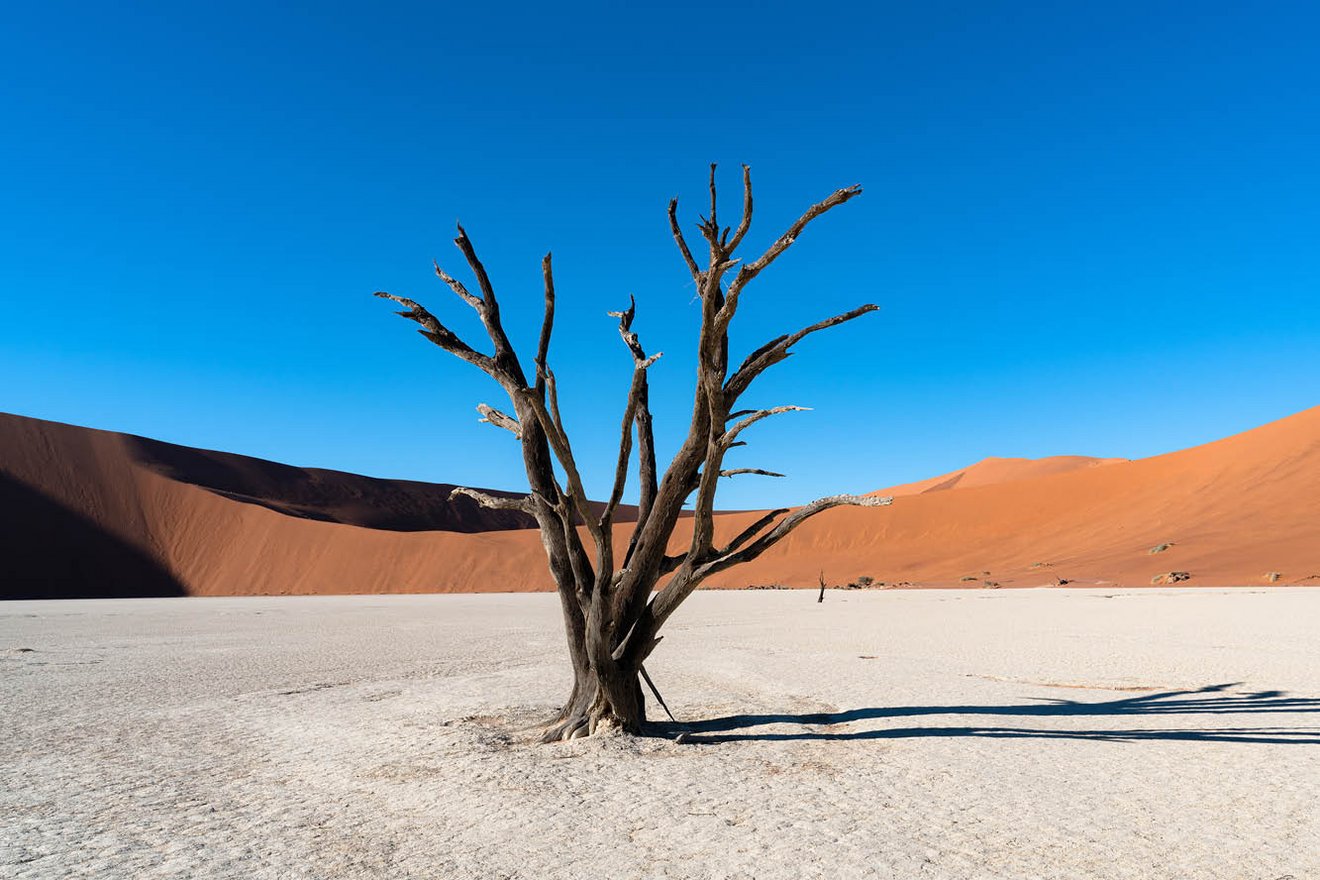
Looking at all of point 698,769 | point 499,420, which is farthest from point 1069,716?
point 499,420

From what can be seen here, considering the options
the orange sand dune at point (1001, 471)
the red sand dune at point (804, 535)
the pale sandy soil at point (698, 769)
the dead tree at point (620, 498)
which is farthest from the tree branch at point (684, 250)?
the orange sand dune at point (1001, 471)

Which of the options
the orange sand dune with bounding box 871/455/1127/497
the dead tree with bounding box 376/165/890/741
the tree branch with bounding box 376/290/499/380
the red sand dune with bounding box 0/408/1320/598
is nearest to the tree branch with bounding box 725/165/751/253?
the dead tree with bounding box 376/165/890/741

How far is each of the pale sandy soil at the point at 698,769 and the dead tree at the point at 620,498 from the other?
0.69 metres

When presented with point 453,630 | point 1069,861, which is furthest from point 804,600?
point 1069,861

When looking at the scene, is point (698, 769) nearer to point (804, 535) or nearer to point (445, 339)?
point (445, 339)

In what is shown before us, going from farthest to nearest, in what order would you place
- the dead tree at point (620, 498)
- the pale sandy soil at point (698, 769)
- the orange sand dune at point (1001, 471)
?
the orange sand dune at point (1001, 471), the dead tree at point (620, 498), the pale sandy soil at point (698, 769)

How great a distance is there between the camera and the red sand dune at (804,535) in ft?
117

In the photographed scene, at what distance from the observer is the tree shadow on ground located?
6.78 meters

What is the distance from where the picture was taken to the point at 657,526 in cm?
700

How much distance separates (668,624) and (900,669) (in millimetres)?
9250

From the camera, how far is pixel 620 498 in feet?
22.7

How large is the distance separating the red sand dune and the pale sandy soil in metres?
24.6

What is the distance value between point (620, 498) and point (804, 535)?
48.0 metres

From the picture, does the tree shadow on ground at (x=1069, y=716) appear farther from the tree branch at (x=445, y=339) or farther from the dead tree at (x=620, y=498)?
the tree branch at (x=445, y=339)
